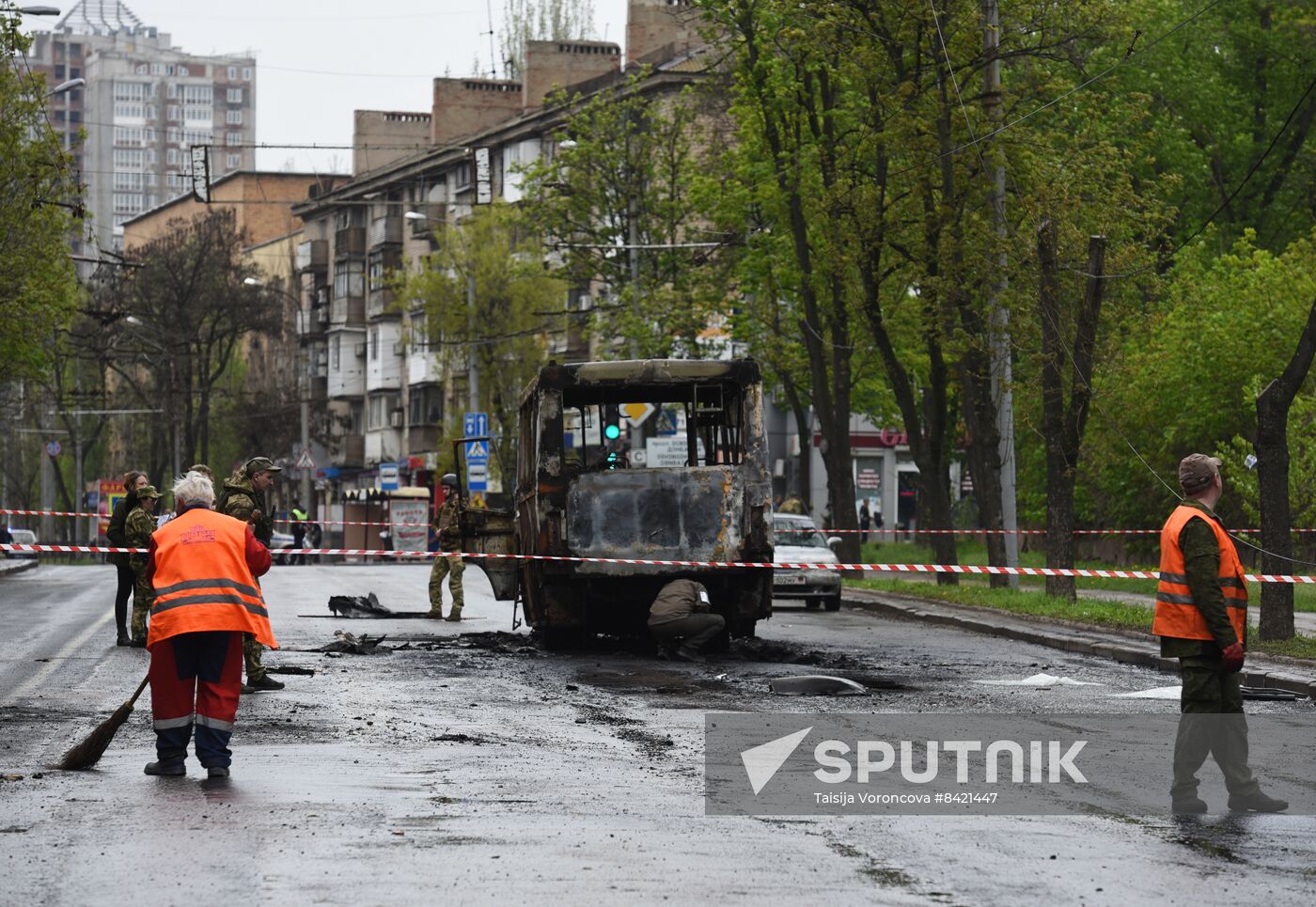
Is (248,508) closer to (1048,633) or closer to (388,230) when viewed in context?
(1048,633)

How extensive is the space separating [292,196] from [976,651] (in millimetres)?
92616

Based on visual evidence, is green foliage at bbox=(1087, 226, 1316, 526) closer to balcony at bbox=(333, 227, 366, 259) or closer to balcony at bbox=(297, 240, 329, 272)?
balcony at bbox=(333, 227, 366, 259)

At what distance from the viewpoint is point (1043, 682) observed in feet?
55.1

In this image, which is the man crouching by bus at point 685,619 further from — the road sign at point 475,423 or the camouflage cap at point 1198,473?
the road sign at point 475,423

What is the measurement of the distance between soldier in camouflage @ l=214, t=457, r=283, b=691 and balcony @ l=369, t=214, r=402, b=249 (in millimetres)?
73143

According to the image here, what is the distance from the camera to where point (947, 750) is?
38.2 feet

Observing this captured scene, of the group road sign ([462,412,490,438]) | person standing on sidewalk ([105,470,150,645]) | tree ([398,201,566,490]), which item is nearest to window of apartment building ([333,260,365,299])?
tree ([398,201,566,490])

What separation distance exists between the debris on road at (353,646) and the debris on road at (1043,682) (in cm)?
635

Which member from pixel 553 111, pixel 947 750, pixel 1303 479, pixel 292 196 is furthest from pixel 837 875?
pixel 292 196

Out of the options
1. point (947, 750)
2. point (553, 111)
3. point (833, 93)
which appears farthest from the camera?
point (553, 111)

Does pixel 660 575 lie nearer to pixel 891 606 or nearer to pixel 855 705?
pixel 855 705

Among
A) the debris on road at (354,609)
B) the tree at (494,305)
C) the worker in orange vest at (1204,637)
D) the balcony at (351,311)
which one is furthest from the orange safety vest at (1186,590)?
the balcony at (351,311)

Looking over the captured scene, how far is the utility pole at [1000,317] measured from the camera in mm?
29156

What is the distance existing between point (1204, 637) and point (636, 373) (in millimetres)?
11248
